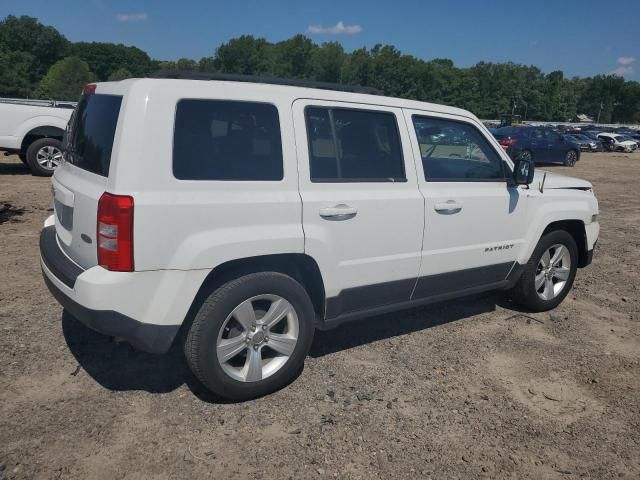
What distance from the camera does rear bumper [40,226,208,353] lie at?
8.95 ft

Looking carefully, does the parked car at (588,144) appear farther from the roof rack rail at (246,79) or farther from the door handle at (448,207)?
the roof rack rail at (246,79)

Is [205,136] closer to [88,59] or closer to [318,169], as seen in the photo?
[318,169]

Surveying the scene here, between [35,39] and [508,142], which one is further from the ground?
[35,39]

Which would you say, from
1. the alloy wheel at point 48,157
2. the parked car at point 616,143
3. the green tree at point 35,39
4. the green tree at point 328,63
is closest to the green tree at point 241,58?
the green tree at point 328,63

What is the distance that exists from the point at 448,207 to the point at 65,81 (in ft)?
314

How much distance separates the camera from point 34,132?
10.6m

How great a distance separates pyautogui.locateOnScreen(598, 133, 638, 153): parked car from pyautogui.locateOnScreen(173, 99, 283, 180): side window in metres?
39.6

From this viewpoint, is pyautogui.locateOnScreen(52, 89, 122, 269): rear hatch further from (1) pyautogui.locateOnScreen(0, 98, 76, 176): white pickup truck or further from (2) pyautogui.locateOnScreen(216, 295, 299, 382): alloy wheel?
(1) pyautogui.locateOnScreen(0, 98, 76, 176): white pickup truck

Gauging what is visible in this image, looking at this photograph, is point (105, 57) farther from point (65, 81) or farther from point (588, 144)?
point (588, 144)

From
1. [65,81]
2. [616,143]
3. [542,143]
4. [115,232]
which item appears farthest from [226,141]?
[65,81]

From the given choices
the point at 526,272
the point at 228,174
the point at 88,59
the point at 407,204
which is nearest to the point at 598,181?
the point at 526,272

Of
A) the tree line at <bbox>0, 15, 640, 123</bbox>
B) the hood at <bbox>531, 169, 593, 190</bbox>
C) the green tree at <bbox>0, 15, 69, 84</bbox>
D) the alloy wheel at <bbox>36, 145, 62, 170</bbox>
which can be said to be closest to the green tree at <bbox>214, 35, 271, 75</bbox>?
the tree line at <bbox>0, 15, 640, 123</bbox>

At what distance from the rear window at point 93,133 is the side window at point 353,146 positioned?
1.17 meters

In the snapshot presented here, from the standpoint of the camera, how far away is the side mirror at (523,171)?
164 inches
